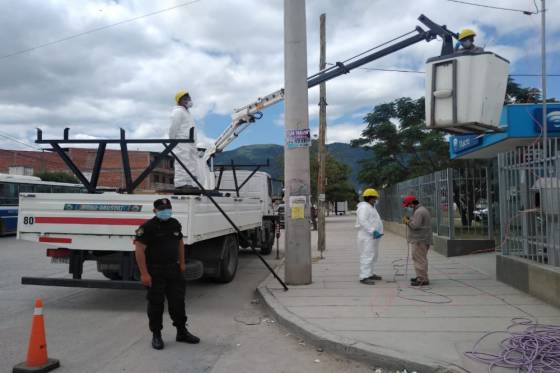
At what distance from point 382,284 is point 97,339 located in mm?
5034

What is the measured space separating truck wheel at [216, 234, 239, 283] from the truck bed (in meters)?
1.56

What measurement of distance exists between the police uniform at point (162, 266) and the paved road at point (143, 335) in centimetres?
40

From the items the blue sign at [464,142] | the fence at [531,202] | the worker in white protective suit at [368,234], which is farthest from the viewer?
the blue sign at [464,142]

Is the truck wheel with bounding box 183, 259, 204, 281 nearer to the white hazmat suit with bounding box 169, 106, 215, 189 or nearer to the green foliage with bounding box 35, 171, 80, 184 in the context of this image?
the white hazmat suit with bounding box 169, 106, 215, 189

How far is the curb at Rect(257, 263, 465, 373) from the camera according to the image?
456 centimetres

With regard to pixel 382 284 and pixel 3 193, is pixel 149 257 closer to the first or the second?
pixel 382 284

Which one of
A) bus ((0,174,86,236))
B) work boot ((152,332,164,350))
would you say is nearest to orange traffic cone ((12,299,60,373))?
work boot ((152,332,164,350))

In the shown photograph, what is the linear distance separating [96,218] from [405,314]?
4605 millimetres

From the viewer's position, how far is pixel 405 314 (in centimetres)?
650

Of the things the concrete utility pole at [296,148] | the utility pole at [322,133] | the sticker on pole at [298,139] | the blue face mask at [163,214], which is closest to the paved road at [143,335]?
the concrete utility pole at [296,148]

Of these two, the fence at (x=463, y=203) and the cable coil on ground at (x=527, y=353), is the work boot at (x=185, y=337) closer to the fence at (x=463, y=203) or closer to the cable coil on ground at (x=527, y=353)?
the cable coil on ground at (x=527, y=353)

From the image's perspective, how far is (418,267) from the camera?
28.2 ft

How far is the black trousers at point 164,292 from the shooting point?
5.48 m

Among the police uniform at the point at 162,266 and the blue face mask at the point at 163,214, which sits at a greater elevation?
the blue face mask at the point at 163,214
